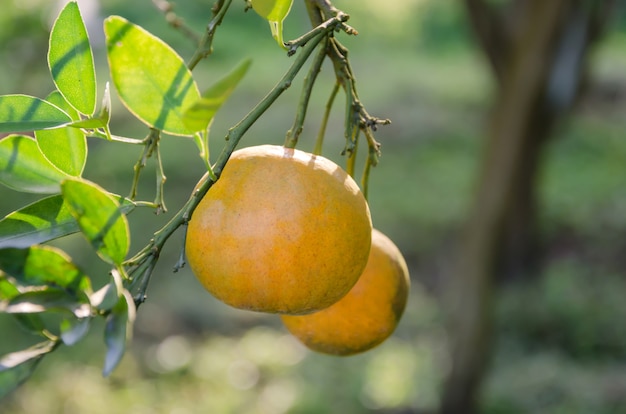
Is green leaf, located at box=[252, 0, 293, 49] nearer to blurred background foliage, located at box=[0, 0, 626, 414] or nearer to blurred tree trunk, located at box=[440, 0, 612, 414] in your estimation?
blurred background foliage, located at box=[0, 0, 626, 414]

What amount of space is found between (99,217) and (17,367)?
9 cm

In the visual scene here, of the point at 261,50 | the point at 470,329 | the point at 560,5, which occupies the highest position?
the point at 560,5

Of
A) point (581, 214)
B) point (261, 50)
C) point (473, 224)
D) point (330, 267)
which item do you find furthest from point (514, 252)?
point (261, 50)

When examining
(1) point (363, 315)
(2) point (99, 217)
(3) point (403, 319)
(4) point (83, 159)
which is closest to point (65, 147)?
(4) point (83, 159)

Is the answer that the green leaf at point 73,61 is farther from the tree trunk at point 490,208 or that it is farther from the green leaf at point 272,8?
the tree trunk at point 490,208

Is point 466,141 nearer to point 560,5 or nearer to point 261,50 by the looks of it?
point 261,50

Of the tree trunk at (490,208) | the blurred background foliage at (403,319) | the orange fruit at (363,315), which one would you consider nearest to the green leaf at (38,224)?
the orange fruit at (363,315)

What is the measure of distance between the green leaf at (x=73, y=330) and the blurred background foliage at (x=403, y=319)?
1.09m

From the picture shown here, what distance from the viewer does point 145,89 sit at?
0.42 m

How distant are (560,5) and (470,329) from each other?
103 centimetres

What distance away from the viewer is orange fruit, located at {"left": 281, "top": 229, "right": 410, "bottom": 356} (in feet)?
2.22

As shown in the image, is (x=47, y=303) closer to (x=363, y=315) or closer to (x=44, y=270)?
(x=44, y=270)

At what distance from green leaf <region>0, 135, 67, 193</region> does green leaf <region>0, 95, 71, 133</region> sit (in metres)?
0.03

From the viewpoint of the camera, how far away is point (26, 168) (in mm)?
482
